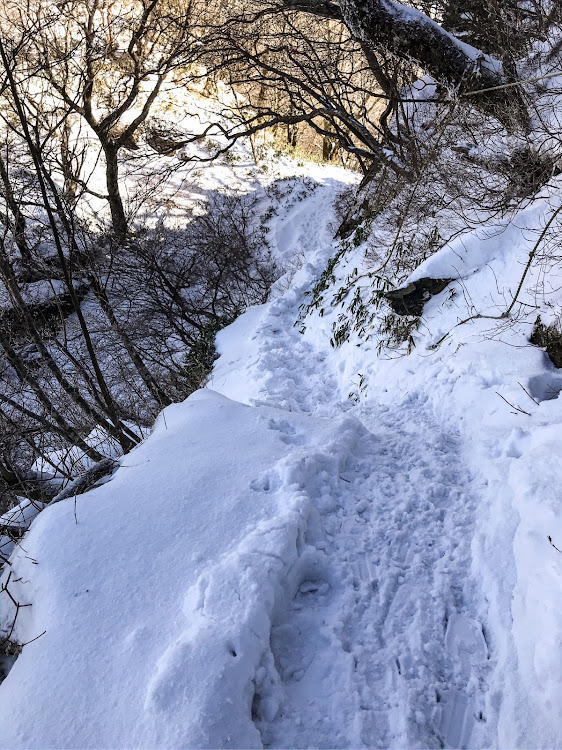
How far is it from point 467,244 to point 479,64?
2238 millimetres

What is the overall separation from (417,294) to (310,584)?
3719mm

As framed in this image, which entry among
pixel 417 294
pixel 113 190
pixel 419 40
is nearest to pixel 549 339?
pixel 417 294

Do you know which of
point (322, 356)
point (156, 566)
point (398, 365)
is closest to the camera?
point (156, 566)

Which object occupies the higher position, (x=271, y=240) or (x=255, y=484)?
(x=271, y=240)

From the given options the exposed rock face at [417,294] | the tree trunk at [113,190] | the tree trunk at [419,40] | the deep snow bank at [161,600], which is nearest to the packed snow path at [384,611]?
the deep snow bank at [161,600]

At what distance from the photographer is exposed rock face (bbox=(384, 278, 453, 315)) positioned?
508cm

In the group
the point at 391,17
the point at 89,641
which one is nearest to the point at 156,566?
the point at 89,641

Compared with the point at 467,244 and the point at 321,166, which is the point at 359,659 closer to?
the point at 467,244

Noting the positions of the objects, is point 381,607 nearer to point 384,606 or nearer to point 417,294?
point 384,606

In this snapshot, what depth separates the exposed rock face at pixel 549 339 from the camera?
3.43m

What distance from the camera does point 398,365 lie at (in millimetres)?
4844

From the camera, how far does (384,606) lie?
2.31 meters

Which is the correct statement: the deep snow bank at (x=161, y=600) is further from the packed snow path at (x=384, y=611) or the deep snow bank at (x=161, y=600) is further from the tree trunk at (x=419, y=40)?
the tree trunk at (x=419, y=40)

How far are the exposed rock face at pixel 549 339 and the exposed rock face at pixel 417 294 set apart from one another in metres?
1.51
